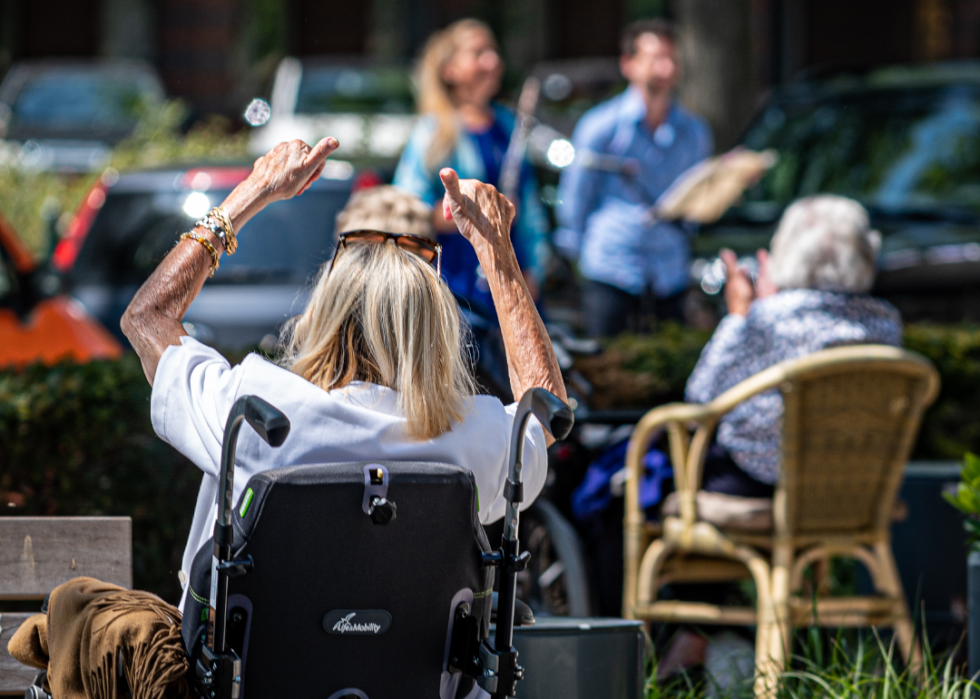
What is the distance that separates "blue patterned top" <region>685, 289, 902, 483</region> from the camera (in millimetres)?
4426

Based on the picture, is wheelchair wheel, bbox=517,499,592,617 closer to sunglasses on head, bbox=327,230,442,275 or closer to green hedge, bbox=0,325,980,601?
green hedge, bbox=0,325,980,601

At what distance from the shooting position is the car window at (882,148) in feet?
24.7

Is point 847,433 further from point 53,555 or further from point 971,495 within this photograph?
point 53,555

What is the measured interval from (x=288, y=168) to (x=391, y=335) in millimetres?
435

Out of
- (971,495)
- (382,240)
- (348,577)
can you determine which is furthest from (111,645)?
(971,495)

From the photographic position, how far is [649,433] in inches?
176

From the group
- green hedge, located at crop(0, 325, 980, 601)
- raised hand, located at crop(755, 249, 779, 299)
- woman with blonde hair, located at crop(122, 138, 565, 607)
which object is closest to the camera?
woman with blonde hair, located at crop(122, 138, 565, 607)

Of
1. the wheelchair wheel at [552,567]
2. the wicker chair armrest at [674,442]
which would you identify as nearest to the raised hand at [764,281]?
the wicker chair armrest at [674,442]

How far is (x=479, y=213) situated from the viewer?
2783 millimetres

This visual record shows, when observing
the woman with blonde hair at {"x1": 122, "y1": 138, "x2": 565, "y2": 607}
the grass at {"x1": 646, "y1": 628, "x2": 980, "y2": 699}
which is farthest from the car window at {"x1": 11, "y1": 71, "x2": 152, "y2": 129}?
the woman with blonde hair at {"x1": 122, "y1": 138, "x2": 565, "y2": 607}

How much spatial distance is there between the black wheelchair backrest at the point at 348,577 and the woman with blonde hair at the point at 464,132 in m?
2.61

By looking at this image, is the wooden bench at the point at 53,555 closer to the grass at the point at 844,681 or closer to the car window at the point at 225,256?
the grass at the point at 844,681

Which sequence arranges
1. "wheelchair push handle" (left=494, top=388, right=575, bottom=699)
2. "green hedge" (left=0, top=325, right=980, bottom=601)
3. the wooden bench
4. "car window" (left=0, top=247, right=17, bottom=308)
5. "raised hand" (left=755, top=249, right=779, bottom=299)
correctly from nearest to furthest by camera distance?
"wheelchair push handle" (left=494, top=388, right=575, bottom=699), the wooden bench, "green hedge" (left=0, top=325, right=980, bottom=601), "raised hand" (left=755, top=249, right=779, bottom=299), "car window" (left=0, top=247, right=17, bottom=308)

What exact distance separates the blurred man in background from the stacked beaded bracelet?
3938mm
